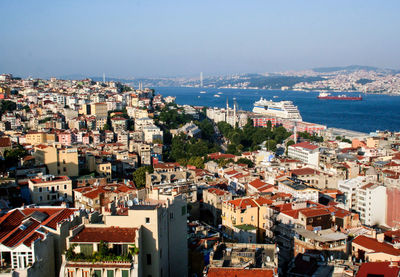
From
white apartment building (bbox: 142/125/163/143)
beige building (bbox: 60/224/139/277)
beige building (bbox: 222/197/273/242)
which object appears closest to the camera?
beige building (bbox: 60/224/139/277)

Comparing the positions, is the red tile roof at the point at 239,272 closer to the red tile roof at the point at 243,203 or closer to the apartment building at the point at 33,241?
the apartment building at the point at 33,241

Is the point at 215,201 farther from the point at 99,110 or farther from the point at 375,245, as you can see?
the point at 99,110

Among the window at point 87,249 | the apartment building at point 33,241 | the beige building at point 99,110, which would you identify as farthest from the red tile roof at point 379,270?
the beige building at point 99,110

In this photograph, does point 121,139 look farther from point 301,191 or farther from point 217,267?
point 217,267

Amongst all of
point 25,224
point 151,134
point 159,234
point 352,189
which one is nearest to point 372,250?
point 159,234

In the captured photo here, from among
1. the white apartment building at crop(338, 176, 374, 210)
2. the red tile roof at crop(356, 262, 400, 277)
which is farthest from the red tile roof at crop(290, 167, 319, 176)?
the red tile roof at crop(356, 262, 400, 277)

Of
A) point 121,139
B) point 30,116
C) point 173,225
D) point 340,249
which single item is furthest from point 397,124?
point 173,225

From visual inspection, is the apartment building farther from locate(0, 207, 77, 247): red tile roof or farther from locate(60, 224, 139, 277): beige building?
locate(60, 224, 139, 277): beige building
